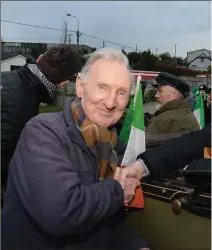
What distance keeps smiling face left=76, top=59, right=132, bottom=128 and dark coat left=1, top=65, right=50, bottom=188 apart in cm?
98

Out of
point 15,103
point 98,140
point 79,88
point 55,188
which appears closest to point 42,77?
point 15,103

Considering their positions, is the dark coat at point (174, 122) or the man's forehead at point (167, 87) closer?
the dark coat at point (174, 122)

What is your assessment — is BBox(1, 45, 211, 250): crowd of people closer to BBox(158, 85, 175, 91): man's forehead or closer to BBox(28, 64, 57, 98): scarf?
BBox(28, 64, 57, 98): scarf

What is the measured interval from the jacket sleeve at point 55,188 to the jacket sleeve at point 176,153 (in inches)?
13.3

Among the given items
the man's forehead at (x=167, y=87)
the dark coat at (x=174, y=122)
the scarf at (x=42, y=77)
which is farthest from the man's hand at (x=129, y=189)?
the man's forehead at (x=167, y=87)

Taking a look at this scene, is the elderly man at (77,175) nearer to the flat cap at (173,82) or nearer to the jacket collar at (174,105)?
the jacket collar at (174,105)

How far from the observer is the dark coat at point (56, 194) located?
1.45m

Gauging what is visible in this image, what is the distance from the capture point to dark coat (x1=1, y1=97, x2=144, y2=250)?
57.0 inches

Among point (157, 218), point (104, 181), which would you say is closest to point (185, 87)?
point (157, 218)

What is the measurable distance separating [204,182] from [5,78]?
65.6 inches

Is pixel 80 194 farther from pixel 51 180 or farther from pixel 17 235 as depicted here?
pixel 17 235

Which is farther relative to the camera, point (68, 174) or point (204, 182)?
point (204, 182)

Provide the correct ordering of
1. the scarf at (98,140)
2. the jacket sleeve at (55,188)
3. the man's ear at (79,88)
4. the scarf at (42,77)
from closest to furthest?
the jacket sleeve at (55,188), the scarf at (98,140), the man's ear at (79,88), the scarf at (42,77)

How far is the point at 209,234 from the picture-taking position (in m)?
1.60
